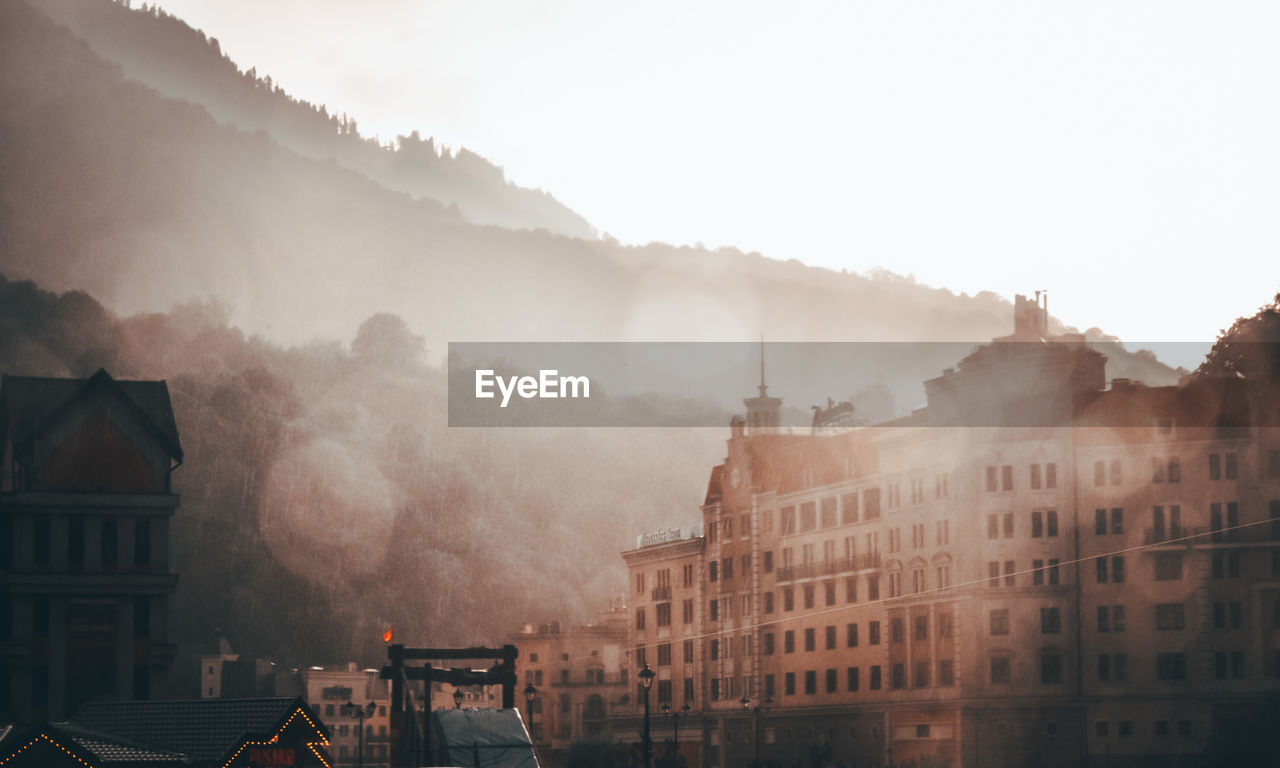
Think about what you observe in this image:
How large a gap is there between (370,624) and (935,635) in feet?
354

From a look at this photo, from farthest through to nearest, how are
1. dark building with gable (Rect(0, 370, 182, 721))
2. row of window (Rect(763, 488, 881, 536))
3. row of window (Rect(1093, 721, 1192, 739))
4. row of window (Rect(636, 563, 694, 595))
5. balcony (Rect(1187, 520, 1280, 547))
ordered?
row of window (Rect(636, 563, 694, 595)), row of window (Rect(763, 488, 881, 536)), balcony (Rect(1187, 520, 1280, 547)), row of window (Rect(1093, 721, 1192, 739)), dark building with gable (Rect(0, 370, 182, 721))

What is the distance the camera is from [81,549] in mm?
66625

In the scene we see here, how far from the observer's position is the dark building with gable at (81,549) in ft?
213

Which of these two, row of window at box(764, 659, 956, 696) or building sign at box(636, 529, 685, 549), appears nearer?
row of window at box(764, 659, 956, 696)

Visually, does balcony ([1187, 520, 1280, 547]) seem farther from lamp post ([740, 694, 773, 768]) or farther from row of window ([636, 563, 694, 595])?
row of window ([636, 563, 694, 595])

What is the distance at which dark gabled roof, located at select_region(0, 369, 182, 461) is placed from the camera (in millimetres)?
69125

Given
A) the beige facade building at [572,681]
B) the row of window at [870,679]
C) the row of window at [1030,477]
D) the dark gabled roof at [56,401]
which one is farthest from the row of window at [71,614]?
the beige facade building at [572,681]

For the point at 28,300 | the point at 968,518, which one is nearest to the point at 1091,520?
the point at 968,518

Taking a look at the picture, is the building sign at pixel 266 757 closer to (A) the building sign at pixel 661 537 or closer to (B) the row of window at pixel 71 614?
(B) the row of window at pixel 71 614

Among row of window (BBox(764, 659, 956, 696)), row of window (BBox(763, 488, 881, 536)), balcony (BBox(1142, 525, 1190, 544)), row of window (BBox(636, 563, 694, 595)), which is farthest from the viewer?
row of window (BBox(636, 563, 694, 595))

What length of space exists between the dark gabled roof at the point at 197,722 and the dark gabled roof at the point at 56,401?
3799 cm

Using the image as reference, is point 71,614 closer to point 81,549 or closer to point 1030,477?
point 81,549

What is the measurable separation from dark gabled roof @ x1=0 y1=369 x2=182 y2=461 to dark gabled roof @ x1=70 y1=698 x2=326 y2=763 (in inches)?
1496

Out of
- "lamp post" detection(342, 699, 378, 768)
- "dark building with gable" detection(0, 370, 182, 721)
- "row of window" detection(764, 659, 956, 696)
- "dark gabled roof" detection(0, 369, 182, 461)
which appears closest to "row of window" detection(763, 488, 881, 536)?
"row of window" detection(764, 659, 956, 696)
